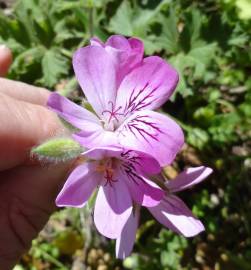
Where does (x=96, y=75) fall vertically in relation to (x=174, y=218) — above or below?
above

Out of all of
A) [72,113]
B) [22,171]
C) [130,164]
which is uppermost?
[72,113]

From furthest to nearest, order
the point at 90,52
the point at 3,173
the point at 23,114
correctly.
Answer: the point at 3,173
the point at 23,114
the point at 90,52

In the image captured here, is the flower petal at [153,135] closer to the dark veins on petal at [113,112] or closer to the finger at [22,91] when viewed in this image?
the dark veins on petal at [113,112]

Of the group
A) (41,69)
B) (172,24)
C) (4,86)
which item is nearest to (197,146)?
(172,24)

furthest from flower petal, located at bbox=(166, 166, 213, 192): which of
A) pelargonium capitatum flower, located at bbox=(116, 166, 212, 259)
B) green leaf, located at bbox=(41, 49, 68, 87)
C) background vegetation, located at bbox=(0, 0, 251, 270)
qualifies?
green leaf, located at bbox=(41, 49, 68, 87)

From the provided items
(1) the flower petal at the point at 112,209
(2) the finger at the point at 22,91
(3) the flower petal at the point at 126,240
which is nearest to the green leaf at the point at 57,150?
(1) the flower petal at the point at 112,209

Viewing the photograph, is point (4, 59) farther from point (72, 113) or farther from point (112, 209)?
point (112, 209)

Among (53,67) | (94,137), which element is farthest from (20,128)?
(53,67)

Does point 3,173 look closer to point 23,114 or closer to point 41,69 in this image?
point 23,114
